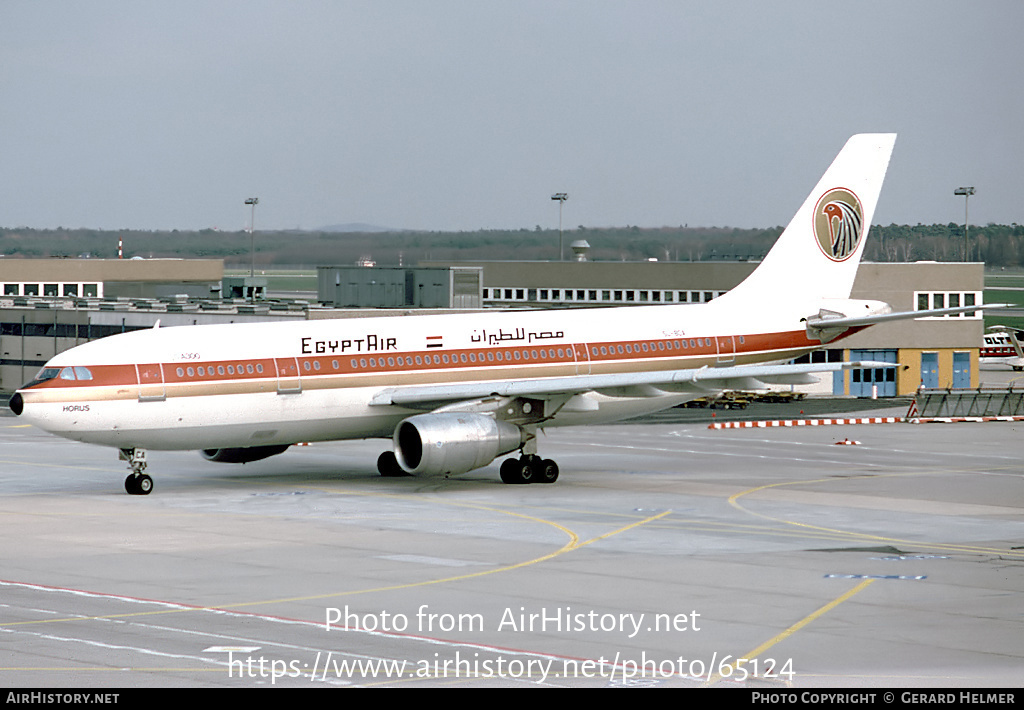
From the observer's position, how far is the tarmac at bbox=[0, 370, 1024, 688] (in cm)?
1816

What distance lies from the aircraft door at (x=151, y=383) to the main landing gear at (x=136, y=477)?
2106 mm

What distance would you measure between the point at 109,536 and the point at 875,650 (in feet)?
57.4

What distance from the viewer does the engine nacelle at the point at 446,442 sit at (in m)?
36.3

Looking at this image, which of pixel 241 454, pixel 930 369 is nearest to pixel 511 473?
pixel 241 454

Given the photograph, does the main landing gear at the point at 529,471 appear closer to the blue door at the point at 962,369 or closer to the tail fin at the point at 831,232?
the tail fin at the point at 831,232

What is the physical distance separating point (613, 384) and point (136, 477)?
43.4 ft

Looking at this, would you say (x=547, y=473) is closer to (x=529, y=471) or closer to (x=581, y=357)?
(x=529, y=471)

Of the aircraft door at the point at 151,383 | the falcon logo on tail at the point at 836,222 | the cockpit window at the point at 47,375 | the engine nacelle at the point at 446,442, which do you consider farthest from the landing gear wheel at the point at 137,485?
the falcon logo on tail at the point at 836,222

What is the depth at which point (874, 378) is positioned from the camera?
78.9 metres

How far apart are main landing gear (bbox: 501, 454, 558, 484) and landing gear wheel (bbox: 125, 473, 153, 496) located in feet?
32.8

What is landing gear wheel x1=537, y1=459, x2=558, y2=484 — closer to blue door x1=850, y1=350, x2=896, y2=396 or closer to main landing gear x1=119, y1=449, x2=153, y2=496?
main landing gear x1=119, y1=449, x2=153, y2=496

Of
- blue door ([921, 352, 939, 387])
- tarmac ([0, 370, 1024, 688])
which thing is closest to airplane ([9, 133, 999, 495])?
tarmac ([0, 370, 1024, 688])
